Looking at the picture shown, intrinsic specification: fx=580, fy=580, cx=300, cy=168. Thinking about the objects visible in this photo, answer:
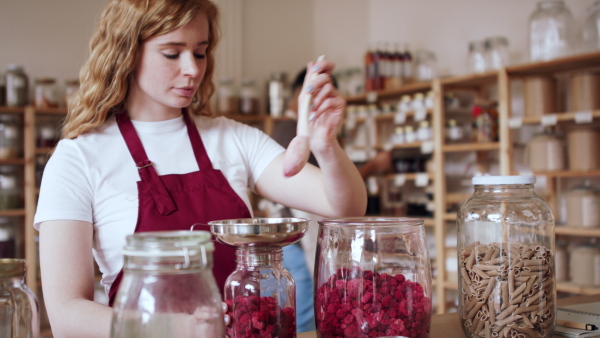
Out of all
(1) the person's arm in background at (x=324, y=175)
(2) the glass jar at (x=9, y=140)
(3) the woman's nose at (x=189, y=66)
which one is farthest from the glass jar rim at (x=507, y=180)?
(2) the glass jar at (x=9, y=140)

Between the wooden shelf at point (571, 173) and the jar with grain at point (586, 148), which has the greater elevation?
the jar with grain at point (586, 148)

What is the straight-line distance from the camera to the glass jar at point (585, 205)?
111 inches

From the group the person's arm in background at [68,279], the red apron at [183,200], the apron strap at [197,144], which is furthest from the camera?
the apron strap at [197,144]

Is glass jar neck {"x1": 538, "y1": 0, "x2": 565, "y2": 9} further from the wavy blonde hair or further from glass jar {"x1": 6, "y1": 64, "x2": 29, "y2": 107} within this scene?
glass jar {"x1": 6, "y1": 64, "x2": 29, "y2": 107}

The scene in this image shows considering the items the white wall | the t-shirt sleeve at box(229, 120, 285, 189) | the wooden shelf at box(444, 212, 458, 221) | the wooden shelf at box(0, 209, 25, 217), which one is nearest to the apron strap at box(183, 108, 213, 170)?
the t-shirt sleeve at box(229, 120, 285, 189)

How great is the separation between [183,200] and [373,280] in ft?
1.89

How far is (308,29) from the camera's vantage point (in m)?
4.76

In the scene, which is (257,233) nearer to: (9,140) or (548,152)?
(548,152)

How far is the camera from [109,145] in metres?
1.32

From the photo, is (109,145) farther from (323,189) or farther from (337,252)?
(337,252)

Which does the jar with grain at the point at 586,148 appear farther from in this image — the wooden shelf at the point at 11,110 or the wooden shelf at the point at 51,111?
the wooden shelf at the point at 11,110

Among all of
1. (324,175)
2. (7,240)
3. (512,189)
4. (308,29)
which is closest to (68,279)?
(324,175)

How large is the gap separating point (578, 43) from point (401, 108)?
3.65 ft

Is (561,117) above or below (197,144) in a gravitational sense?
above
